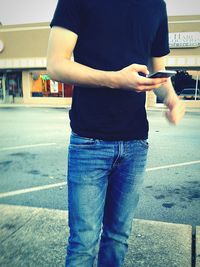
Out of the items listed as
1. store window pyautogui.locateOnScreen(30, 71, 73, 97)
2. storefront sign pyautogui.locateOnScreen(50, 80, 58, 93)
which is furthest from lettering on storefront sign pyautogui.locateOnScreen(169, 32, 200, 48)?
storefront sign pyautogui.locateOnScreen(50, 80, 58, 93)

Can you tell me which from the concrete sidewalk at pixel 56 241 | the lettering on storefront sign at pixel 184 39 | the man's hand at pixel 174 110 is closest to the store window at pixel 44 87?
the lettering on storefront sign at pixel 184 39

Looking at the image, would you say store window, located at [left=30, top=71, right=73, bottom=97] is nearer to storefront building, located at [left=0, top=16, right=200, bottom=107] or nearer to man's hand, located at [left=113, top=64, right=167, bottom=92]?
storefront building, located at [left=0, top=16, right=200, bottom=107]

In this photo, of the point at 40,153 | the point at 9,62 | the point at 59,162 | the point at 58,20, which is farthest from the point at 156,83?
the point at 9,62

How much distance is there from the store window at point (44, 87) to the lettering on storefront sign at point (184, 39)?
346 inches

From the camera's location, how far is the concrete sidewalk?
2.37 metres

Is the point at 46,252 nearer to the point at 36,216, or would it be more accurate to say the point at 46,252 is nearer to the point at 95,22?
the point at 36,216

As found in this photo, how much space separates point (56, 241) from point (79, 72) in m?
1.85

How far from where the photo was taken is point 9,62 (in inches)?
914

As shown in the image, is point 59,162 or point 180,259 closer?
point 180,259

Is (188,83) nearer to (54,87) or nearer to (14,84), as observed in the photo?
(54,87)

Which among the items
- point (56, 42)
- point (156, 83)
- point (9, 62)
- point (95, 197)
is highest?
A: point (9, 62)

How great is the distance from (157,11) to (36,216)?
2.39 m

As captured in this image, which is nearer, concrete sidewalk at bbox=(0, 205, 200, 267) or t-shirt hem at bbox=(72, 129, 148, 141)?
t-shirt hem at bbox=(72, 129, 148, 141)

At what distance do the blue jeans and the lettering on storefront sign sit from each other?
19.7m
